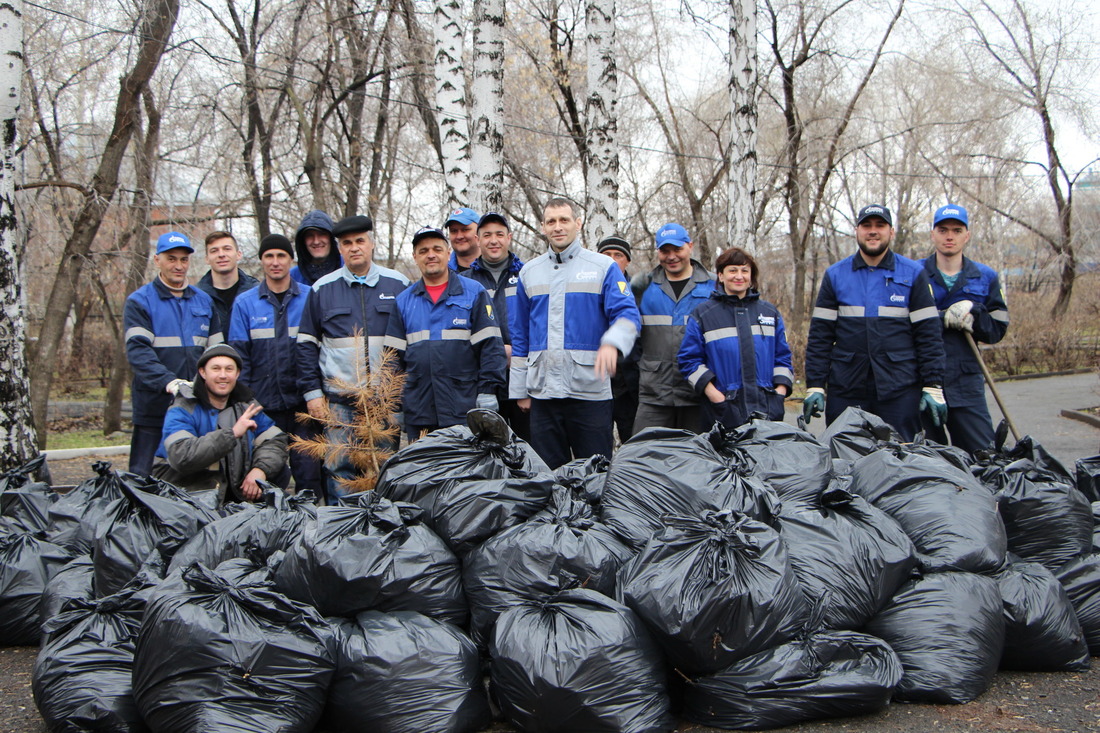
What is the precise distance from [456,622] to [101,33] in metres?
9.92

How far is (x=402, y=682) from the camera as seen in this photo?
111 inches

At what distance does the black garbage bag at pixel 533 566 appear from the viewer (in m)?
3.08

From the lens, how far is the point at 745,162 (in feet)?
32.6

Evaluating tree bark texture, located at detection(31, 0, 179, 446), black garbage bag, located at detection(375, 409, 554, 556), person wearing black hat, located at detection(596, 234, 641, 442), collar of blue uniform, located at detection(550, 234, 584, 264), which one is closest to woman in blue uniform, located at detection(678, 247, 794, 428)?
person wearing black hat, located at detection(596, 234, 641, 442)

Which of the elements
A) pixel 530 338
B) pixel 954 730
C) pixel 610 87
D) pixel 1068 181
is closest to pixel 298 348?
pixel 530 338

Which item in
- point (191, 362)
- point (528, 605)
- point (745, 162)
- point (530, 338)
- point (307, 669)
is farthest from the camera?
point (745, 162)

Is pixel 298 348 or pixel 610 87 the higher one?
pixel 610 87

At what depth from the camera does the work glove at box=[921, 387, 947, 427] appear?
4.85m

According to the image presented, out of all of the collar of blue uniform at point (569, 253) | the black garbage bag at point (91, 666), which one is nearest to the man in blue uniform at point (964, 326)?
the collar of blue uniform at point (569, 253)

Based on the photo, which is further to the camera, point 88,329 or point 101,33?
point 88,329

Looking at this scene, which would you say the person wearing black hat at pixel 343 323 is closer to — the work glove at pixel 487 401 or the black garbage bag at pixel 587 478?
the work glove at pixel 487 401

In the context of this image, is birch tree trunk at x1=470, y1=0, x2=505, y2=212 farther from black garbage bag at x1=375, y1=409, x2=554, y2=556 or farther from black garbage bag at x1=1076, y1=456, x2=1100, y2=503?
black garbage bag at x1=1076, y1=456, x2=1100, y2=503

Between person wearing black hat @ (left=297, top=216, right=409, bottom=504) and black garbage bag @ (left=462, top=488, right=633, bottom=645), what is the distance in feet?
5.74

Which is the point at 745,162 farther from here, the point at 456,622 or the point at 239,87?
the point at 239,87
